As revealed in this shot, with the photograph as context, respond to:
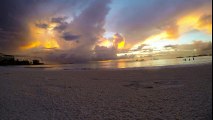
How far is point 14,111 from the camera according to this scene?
732 cm

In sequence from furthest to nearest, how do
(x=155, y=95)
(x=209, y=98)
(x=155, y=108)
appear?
(x=155, y=95) < (x=209, y=98) < (x=155, y=108)

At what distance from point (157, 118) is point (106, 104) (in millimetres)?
2331

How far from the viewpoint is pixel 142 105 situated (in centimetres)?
781

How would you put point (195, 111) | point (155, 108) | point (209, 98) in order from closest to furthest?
point (195, 111)
point (155, 108)
point (209, 98)

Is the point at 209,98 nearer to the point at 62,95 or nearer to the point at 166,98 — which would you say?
the point at 166,98

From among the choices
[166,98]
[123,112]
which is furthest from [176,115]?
[166,98]

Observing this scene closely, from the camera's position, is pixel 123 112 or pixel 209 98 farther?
pixel 209 98

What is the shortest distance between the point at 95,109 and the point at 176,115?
2488mm

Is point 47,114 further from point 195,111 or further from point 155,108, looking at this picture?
point 195,111

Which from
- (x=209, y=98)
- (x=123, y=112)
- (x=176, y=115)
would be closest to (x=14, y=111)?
(x=123, y=112)

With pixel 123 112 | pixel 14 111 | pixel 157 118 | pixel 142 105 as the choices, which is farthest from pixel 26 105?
pixel 157 118

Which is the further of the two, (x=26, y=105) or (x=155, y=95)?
(x=155, y=95)

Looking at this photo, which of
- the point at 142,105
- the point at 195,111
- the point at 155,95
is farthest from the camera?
the point at 155,95

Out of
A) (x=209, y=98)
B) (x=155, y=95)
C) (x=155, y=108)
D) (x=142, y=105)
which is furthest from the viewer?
(x=155, y=95)
